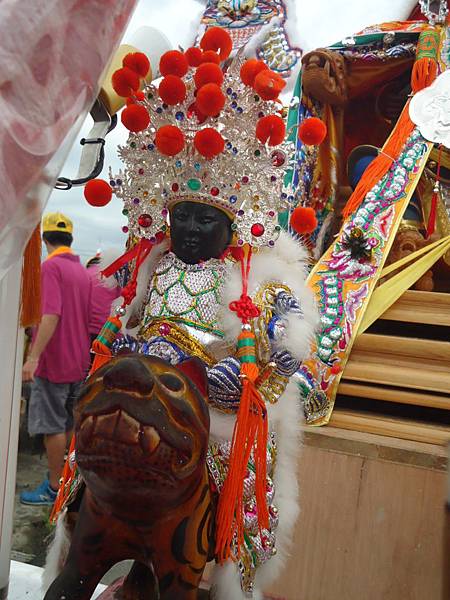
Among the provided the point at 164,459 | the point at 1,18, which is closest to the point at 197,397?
the point at 164,459

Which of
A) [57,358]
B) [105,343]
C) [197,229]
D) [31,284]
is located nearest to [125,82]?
[197,229]

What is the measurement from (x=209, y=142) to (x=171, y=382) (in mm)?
600

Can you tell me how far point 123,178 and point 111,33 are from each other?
0.87 metres

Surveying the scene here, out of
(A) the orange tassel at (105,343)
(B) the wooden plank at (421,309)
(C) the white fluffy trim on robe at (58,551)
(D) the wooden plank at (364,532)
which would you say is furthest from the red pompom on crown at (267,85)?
(B) the wooden plank at (421,309)

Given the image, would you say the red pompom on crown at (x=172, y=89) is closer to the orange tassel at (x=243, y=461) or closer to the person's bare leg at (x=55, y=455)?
the orange tassel at (x=243, y=461)

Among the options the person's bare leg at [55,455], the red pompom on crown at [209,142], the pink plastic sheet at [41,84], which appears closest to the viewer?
the pink plastic sheet at [41,84]

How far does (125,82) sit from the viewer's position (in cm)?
130

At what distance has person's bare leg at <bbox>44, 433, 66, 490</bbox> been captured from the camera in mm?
2793

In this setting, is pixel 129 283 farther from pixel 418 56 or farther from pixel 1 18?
pixel 418 56

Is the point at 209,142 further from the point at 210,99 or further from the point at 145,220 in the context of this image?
the point at 145,220

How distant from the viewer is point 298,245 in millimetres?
1574

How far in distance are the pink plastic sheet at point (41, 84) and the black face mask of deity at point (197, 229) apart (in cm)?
77

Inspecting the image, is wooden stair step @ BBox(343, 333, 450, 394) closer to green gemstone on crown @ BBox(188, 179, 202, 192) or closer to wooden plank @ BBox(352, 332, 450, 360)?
wooden plank @ BBox(352, 332, 450, 360)

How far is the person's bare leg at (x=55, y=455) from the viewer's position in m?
2.79
